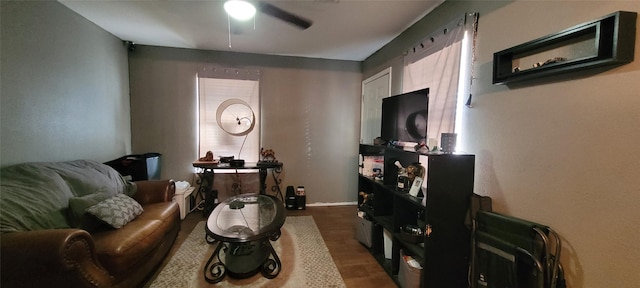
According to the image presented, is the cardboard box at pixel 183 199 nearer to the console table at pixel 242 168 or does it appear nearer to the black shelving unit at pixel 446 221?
the console table at pixel 242 168

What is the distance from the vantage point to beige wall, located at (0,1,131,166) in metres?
1.79

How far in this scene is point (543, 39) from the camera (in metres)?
1.24

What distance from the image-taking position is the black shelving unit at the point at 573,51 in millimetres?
977

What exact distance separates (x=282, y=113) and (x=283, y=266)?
2291 millimetres

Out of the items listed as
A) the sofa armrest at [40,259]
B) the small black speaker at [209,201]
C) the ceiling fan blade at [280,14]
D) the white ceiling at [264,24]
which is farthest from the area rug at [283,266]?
the white ceiling at [264,24]

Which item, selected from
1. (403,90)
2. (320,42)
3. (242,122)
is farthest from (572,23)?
(242,122)

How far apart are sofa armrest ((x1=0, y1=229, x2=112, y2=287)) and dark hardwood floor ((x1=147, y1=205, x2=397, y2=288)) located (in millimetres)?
931

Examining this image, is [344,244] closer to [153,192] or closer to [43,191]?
[153,192]

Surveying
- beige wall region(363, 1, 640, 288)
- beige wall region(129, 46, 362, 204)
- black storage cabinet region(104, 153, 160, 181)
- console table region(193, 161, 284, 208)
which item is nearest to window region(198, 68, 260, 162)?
beige wall region(129, 46, 362, 204)

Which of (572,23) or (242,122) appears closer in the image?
(572,23)

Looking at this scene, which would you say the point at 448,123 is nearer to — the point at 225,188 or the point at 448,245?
the point at 448,245

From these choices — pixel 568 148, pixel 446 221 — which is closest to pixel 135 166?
pixel 446 221

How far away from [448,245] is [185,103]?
142 inches

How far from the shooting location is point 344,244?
2.58m
